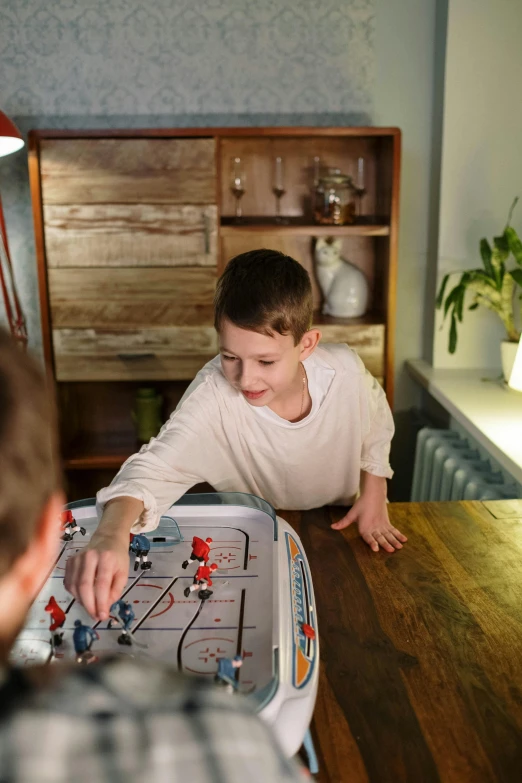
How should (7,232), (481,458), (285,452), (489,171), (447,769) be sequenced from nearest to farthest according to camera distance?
1. (447,769)
2. (285,452)
3. (481,458)
4. (489,171)
5. (7,232)

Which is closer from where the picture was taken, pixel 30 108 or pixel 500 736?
pixel 500 736

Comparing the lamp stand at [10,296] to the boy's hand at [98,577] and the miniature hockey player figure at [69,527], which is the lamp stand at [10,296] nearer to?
the miniature hockey player figure at [69,527]

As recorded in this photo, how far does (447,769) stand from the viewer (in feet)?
2.96

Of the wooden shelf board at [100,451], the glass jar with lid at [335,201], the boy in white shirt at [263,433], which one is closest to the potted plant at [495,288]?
the glass jar with lid at [335,201]

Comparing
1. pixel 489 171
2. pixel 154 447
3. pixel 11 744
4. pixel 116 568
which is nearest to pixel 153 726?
pixel 11 744

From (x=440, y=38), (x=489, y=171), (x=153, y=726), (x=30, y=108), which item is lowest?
(x=153, y=726)

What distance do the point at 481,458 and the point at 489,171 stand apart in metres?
1.20

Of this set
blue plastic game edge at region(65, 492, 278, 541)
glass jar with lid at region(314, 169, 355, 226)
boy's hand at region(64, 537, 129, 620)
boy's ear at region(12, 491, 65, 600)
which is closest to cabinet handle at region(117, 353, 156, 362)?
glass jar with lid at region(314, 169, 355, 226)

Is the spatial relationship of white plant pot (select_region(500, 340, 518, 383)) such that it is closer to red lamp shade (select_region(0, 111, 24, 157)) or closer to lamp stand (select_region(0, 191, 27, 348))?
red lamp shade (select_region(0, 111, 24, 157))

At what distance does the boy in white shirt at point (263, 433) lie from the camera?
138 cm

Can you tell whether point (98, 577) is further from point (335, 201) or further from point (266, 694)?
point (335, 201)

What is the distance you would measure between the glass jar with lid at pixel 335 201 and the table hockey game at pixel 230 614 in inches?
71.9

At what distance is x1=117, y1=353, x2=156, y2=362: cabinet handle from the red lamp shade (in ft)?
2.91

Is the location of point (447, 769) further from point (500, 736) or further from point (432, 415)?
point (432, 415)
